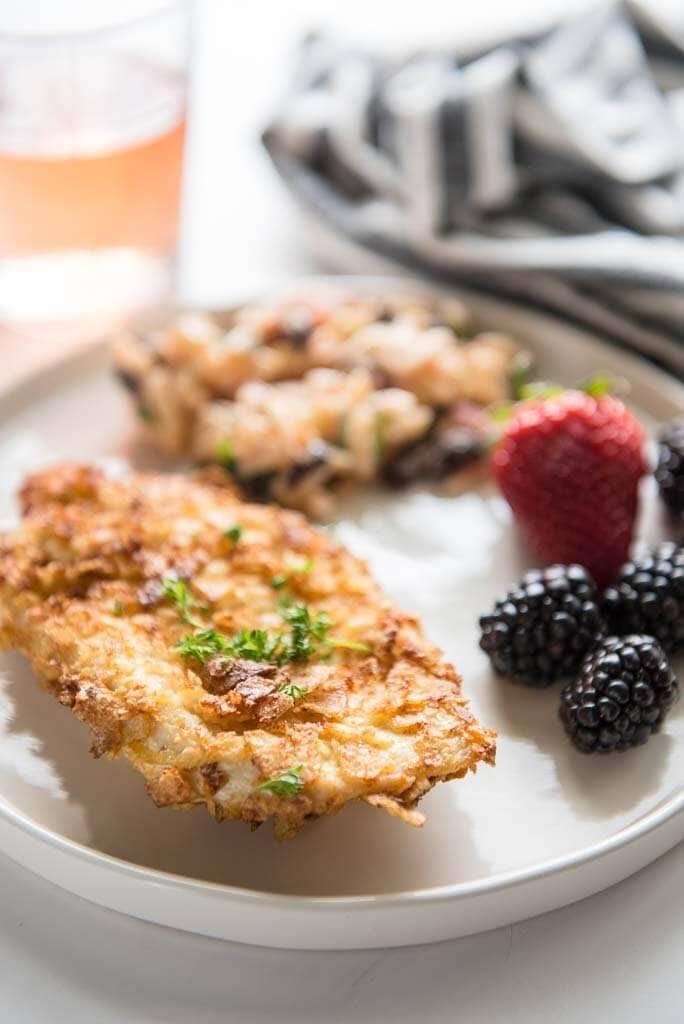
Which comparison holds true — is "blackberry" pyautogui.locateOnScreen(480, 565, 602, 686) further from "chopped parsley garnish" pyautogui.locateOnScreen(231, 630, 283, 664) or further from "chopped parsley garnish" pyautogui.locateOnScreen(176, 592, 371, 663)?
"chopped parsley garnish" pyautogui.locateOnScreen(231, 630, 283, 664)

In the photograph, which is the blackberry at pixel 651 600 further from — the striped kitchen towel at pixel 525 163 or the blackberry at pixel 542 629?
the striped kitchen towel at pixel 525 163

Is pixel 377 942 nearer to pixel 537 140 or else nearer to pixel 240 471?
pixel 240 471

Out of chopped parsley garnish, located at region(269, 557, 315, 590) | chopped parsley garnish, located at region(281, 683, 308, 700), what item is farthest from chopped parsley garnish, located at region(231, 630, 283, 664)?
chopped parsley garnish, located at region(269, 557, 315, 590)

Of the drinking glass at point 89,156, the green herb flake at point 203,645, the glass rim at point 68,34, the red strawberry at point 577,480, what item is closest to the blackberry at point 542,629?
the red strawberry at point 577,480

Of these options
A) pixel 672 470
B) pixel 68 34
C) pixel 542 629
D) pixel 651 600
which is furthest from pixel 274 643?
pixel 68 34

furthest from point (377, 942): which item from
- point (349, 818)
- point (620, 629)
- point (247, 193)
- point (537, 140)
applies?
point (247, 193)

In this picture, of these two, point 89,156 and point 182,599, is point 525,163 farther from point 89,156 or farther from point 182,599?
point 182,599
